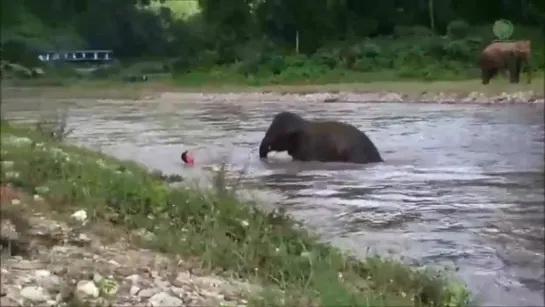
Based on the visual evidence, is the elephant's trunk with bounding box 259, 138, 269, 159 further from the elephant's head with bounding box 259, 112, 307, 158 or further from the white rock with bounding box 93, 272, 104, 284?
the white rock with bounding box 93, 272, 104, 284

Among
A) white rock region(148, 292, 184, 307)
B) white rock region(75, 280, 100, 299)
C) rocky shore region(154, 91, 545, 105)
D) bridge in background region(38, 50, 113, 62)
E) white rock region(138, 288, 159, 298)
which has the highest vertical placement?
bridge in background region(38, 50, 113, 62)

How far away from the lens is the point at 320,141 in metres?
5.80

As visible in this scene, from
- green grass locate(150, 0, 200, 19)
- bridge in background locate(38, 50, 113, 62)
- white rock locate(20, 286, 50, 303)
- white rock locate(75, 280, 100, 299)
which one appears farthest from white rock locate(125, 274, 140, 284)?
green grass locate(150, 0, 200, 19)

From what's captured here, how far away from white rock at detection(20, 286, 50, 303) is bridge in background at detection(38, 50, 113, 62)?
2.10 feet

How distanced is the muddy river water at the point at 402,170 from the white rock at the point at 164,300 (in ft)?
1.97

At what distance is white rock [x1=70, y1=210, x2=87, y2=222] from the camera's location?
3.14 meters

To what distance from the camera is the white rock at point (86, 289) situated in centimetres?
257

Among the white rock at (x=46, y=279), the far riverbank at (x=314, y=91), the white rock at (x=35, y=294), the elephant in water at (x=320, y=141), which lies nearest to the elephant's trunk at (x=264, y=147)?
the elephant in water at (x=320, y=141)

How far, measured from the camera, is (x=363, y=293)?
2.86m

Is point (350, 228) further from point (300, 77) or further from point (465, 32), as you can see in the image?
point (465, 32)

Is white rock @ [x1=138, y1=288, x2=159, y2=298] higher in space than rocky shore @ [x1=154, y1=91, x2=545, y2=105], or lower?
lower

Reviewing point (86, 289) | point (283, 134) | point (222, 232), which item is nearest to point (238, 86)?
point (222, 232)

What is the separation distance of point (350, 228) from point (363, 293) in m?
1.11

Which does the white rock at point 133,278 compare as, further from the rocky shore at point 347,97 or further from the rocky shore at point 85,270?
the rocky shore at point 347,97
